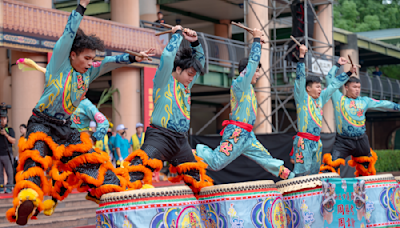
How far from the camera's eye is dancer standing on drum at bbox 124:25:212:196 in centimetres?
444

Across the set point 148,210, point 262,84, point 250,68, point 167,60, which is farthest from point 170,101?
point 262,84

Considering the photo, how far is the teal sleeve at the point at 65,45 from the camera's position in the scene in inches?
152

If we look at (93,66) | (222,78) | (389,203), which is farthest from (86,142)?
(222,78)

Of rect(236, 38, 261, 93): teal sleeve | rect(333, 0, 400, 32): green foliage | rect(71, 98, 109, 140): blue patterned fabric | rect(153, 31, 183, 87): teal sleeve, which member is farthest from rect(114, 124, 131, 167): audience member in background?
rect(333, 0, 400, 32): green foliage

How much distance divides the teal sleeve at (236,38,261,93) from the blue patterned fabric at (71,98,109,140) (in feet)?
5.71

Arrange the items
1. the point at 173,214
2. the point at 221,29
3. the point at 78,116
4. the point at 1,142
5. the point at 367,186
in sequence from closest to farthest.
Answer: the point at 173,214 → the point at 367,186 → the point at 78,116 → the point at 1,142 → the point at 221,29

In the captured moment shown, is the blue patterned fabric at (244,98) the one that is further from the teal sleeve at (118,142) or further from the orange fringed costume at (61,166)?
the teal sleeve at (118,142)

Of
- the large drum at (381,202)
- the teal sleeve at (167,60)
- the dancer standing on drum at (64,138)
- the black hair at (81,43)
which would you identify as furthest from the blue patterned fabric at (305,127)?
the black hair at (81,43)

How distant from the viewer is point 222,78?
1556 cm

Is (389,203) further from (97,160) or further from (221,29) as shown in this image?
(221,29)

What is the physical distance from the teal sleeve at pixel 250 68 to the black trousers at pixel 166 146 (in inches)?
57.8

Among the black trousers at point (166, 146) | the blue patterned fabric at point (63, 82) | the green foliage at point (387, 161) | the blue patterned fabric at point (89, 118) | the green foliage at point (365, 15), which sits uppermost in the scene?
the green foliage at point (365, 15)

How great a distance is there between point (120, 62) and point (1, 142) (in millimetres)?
5112

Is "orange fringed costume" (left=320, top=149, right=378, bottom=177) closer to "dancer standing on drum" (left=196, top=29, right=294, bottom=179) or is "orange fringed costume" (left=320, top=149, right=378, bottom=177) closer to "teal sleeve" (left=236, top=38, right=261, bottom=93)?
"dancer standing on drum" (left=196, top=29, right=294, bottom=179)
